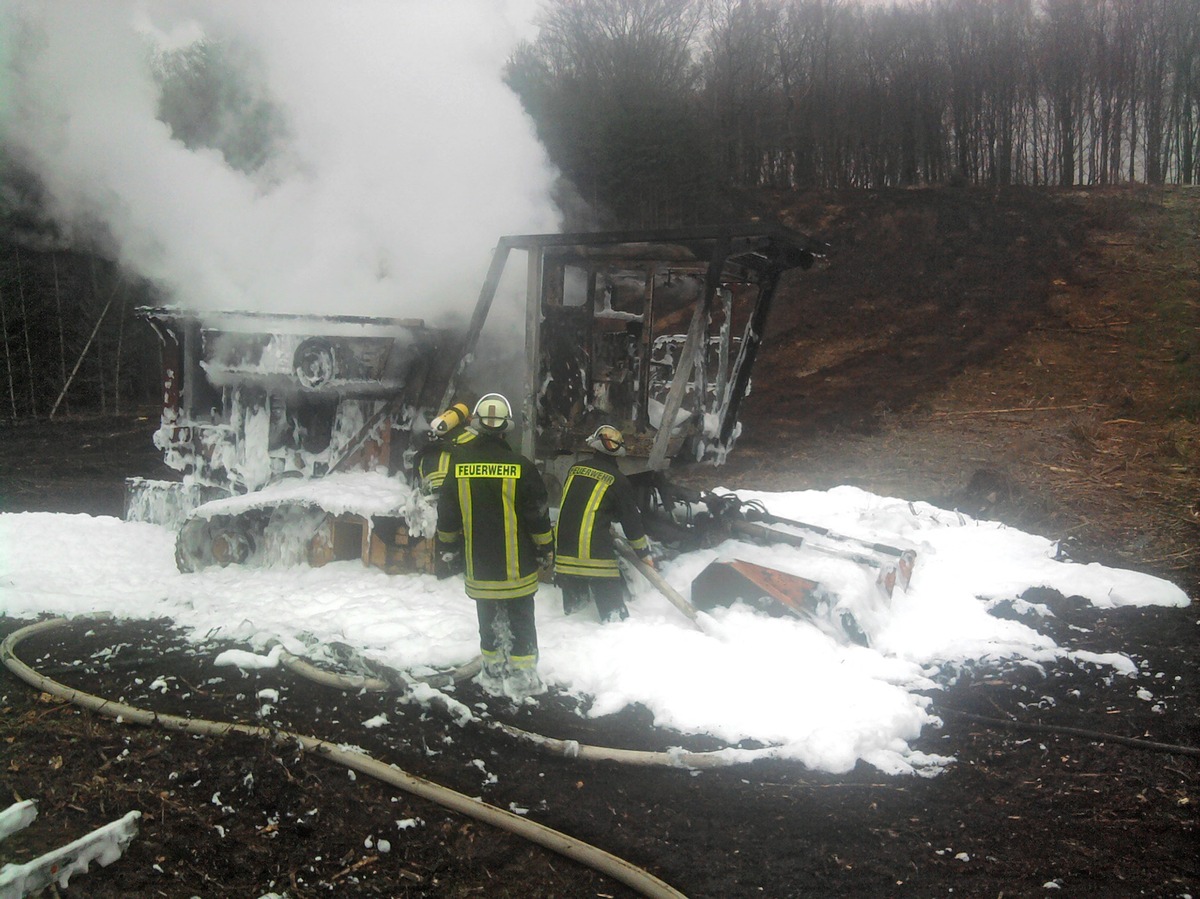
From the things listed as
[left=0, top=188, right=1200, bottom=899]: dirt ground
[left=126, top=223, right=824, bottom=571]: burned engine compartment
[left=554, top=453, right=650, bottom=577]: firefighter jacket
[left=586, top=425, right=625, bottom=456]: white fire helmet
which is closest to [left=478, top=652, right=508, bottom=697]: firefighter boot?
[left=0, top=188, right=1200, bottom=899]: dirt ground

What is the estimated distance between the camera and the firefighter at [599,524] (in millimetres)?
5719

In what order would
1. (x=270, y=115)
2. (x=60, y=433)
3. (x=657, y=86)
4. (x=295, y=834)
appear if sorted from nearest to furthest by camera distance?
1. (x=295, y=834)
2. (x=270, y=115)
3. (x=60, y=433)
4. (x=657, y=86)

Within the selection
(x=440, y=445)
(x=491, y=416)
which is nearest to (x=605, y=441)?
(x=491, y=416)

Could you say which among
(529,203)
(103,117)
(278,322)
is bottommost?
(278,322)

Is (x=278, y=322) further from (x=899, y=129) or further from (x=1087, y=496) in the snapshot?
(x=899, y=129)

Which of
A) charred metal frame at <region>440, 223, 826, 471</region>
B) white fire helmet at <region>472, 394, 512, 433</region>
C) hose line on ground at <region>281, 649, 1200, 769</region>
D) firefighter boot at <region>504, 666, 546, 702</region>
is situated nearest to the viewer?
hose line on ground at <region>281, 649, 1200, 769</region>

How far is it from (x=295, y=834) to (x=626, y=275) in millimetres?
5121

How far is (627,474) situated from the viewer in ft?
21.5

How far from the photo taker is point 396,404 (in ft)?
22.9

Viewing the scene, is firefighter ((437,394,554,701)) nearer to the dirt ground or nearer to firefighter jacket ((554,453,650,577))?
the dirt ground

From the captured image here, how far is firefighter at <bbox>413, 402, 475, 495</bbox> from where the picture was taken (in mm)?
6227

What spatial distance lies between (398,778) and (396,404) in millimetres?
3779

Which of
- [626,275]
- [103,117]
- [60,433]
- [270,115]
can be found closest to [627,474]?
[626,275]

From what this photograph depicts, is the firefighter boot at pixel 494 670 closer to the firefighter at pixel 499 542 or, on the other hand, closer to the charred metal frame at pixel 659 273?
the firefighter at pixel 499 542
